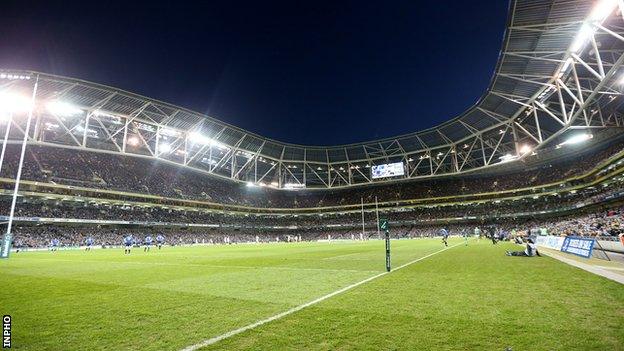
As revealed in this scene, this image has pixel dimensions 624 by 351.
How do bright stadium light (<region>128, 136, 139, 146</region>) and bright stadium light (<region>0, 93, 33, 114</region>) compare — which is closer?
bright stadium light (<region>0, 93, 33, 114</region>)

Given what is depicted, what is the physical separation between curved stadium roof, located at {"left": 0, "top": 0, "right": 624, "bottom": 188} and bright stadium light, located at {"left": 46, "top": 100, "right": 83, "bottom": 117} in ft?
1.77

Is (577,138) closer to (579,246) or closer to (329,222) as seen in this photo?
(579,246)

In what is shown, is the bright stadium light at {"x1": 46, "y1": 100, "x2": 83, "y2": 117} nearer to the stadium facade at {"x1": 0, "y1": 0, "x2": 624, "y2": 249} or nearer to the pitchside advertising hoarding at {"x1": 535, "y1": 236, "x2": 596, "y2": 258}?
the stadium facade at {"x1": 0, "y1": 0, "x2": 624, "y2": 249}

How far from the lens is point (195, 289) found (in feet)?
27.5

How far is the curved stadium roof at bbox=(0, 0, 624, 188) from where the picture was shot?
25031mm

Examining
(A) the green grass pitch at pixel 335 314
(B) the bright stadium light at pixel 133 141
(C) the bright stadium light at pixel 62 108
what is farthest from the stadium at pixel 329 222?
(B) the bright stadium light at pixel 133 141

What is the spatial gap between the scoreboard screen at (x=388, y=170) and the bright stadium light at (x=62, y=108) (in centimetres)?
5588

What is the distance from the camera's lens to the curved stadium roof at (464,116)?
25031 millimetres

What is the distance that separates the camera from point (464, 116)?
5097 centimetres

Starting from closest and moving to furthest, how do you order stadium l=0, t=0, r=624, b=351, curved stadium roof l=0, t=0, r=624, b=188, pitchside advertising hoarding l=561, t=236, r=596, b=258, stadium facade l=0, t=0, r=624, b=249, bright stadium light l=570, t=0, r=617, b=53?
stadium l=0, t=0, r=624, b=351
pitchside advertising hoarding l=561, t=236, r=596, b=258
bright stadium light l=570, t=0, r=617, b=53
curved stadium roof l=0, t=0, r=624, b=188
stadium facade l=0, t=0, r=624, b=249

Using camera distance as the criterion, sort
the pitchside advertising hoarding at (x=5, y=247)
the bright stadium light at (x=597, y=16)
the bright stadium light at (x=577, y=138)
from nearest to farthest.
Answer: the pitchside advertising hoarding at (x=5, y=247), the bright stadium light at (x=597, y=16), the bright stadium light at (x=577, y=138)

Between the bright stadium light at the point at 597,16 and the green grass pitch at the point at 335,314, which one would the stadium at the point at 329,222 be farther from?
the bright stadium light at the point at 597,16

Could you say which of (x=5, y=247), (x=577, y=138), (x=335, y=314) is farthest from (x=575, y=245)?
(x=577, y=138)

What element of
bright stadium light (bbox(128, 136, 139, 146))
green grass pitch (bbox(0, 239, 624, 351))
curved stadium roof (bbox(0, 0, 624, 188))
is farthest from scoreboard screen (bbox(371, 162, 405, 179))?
green grass pitch (bbox(0, 239, 624, 351))
